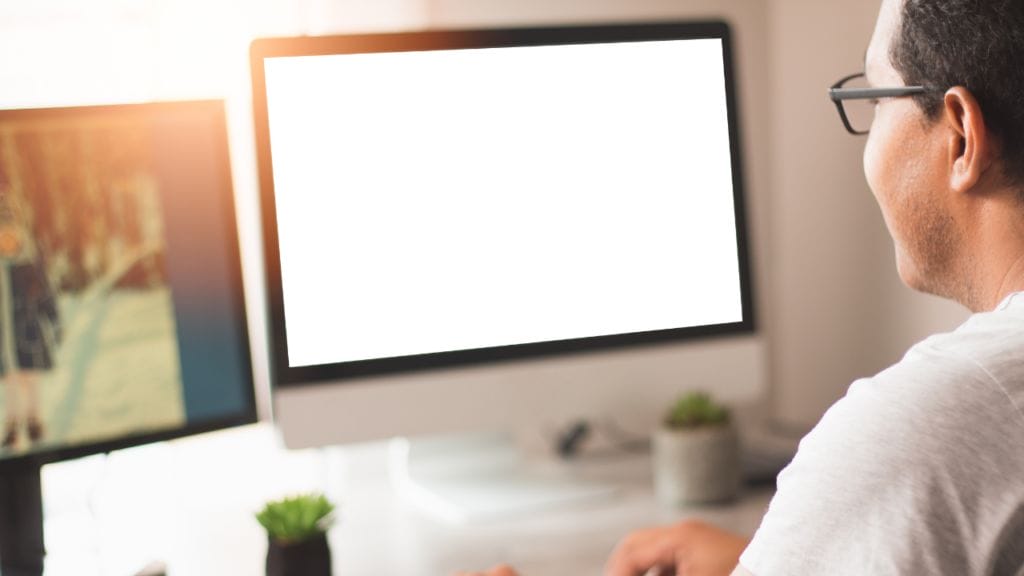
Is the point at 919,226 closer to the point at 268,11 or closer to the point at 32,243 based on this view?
the point at 32,243

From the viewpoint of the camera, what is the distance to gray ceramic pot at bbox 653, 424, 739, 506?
4.03 ft

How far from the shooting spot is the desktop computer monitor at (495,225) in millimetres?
1077

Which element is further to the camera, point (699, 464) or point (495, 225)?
point (699, 464)

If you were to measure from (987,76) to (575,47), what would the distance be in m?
0.52

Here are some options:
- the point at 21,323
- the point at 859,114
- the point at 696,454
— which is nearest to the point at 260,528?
the point at 21,323

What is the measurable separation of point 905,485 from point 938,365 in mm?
75

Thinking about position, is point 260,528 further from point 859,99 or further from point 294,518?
point 859,99

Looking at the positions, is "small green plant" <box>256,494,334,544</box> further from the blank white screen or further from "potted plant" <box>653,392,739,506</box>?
"potted plant" <box>653,392,739,506</box>

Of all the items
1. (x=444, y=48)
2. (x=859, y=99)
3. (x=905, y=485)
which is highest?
(x=444, y=48)

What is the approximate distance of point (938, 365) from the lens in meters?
0.62

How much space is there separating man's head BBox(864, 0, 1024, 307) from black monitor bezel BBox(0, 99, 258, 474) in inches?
22.9

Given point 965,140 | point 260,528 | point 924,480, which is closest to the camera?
point 924,480

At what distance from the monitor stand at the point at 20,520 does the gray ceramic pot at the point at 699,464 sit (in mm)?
662

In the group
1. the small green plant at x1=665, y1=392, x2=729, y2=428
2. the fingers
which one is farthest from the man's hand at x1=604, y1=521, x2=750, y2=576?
the small green plant at x1=665, y1=392, x2=729, y2=428
